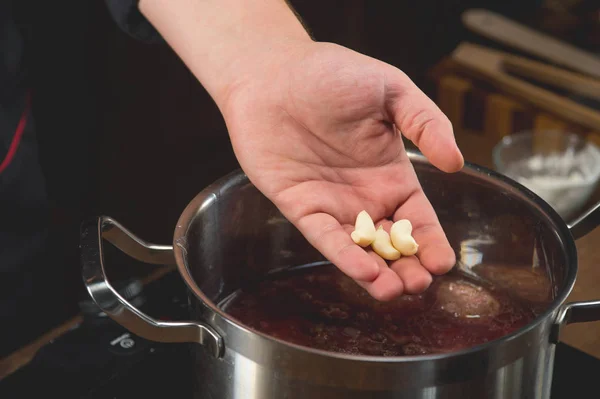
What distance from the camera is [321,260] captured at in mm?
919

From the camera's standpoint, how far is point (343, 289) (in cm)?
86

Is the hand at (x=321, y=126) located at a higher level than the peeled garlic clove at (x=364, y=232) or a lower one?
higher

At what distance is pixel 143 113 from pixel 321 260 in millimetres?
890

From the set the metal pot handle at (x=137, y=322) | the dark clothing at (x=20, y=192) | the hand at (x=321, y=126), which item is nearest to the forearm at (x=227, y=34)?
the hand at (x=321, y=126)

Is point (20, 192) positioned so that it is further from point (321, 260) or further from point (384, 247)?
point (384, 247)

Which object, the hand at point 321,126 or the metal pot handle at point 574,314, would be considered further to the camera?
the hand at point 321,126

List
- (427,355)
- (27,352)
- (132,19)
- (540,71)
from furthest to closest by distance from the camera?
(540,71)
(132,19)
(27,352)
(427,355)

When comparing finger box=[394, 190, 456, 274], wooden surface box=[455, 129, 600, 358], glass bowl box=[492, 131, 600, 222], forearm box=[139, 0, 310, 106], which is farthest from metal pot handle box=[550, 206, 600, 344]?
glass bowl box=[492, 131, 600, 222]

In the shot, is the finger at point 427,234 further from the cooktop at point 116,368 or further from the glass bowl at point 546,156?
the glass bowl at point 546,156

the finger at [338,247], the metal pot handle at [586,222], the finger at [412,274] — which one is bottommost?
the metal pot handle at [586,222]

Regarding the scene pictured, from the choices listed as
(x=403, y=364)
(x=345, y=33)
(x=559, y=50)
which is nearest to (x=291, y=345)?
(x=403, y=364)

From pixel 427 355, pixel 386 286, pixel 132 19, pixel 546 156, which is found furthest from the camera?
pixel 546 156

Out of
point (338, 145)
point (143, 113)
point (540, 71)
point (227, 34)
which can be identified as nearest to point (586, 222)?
point (338, 145)

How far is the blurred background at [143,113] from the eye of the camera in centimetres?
149
